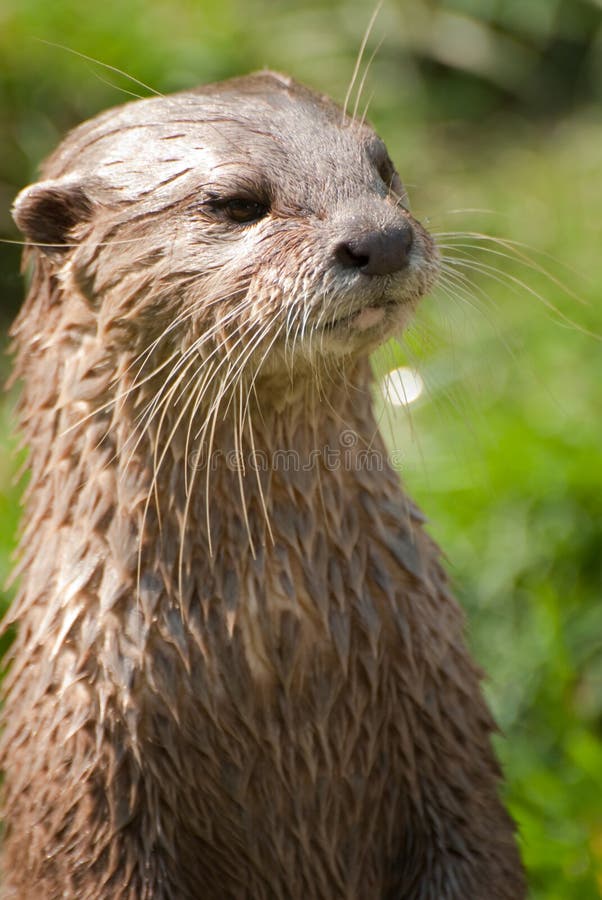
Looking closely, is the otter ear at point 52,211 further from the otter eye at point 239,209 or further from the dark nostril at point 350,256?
the dark nostril at point 350,256

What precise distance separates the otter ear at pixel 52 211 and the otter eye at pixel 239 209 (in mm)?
195

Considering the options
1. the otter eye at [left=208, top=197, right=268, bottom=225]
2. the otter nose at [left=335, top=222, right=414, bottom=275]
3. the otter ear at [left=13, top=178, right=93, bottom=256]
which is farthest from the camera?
the otter ear at [left=13, top=178, right=93, bottom=256]

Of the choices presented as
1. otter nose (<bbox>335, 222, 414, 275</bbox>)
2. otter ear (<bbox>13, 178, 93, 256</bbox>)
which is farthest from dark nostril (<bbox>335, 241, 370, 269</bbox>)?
otter ear (<bbox>13, 178, 93, 256</bbox>)

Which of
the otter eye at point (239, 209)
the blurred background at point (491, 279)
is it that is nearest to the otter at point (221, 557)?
the otter eye at point (239, 209)

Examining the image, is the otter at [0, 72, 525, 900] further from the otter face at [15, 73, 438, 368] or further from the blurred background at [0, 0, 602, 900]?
the blurred background at [0, 0, 602, 900]

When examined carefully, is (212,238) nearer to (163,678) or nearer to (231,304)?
(231,304)

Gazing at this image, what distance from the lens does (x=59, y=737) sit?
75.9 inches

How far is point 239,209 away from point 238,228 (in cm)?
2

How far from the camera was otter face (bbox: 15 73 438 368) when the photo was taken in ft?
5.59

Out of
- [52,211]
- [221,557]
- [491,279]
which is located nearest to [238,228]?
[52,211]

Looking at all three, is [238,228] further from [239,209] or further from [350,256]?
[350,256]

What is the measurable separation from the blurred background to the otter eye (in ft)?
0.87

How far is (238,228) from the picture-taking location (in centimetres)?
179

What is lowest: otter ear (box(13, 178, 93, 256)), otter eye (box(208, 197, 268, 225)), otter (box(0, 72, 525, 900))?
otter (box(0, 72, 525, 900))
